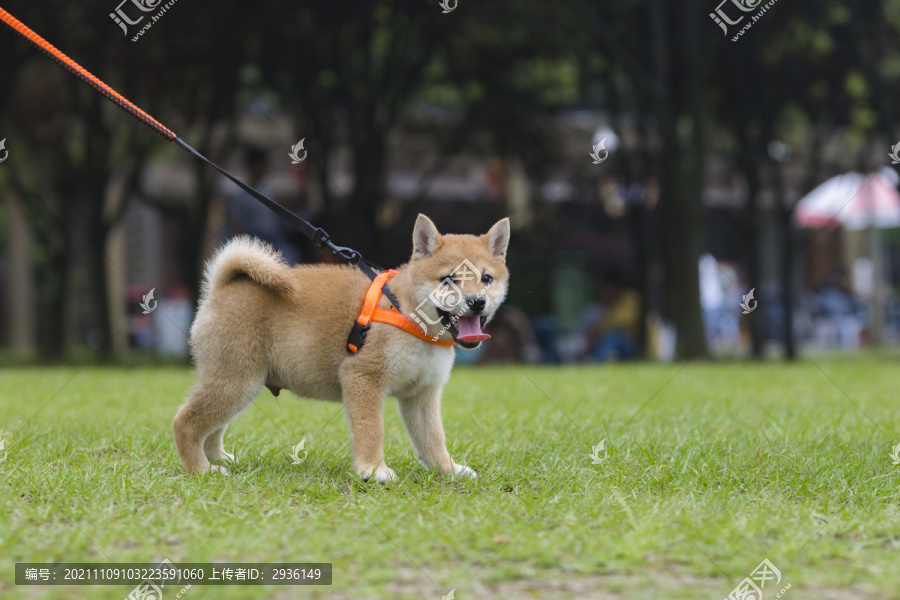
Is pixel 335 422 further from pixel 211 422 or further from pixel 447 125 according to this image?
pixel 447 125

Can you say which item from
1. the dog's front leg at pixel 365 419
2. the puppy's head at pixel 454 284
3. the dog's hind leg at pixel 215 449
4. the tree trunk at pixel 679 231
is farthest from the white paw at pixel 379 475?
the tree trunk at pixel 679 231

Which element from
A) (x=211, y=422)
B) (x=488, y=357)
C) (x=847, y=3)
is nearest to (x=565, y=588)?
(x=211, y=422)

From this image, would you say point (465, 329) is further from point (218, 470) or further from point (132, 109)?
point (132, 109)

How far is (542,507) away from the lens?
12.3 ft

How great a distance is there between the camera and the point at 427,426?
456 cm

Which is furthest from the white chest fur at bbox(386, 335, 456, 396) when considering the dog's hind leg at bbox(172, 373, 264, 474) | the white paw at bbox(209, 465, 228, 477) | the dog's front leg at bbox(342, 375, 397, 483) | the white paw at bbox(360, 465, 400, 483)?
the white paw at bbox(209, 465, 228, 477)

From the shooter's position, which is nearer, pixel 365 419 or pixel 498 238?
pixel 365 419

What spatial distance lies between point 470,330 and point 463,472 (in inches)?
29.2

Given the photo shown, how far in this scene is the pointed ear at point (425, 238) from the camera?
4395mm

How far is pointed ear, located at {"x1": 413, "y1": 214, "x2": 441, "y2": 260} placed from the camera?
4395 mm

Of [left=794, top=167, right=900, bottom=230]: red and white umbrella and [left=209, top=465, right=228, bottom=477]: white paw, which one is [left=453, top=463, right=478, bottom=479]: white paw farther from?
[left=794, top=167, right=900, bottom=230]: red and white umbrella

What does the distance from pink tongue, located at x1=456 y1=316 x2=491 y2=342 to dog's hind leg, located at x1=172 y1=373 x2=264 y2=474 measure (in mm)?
1032

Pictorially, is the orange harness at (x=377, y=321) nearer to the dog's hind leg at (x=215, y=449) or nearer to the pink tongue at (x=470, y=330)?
the pink tongue at (x=470, y=330)

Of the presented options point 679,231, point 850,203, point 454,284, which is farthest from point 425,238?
point 850,203
